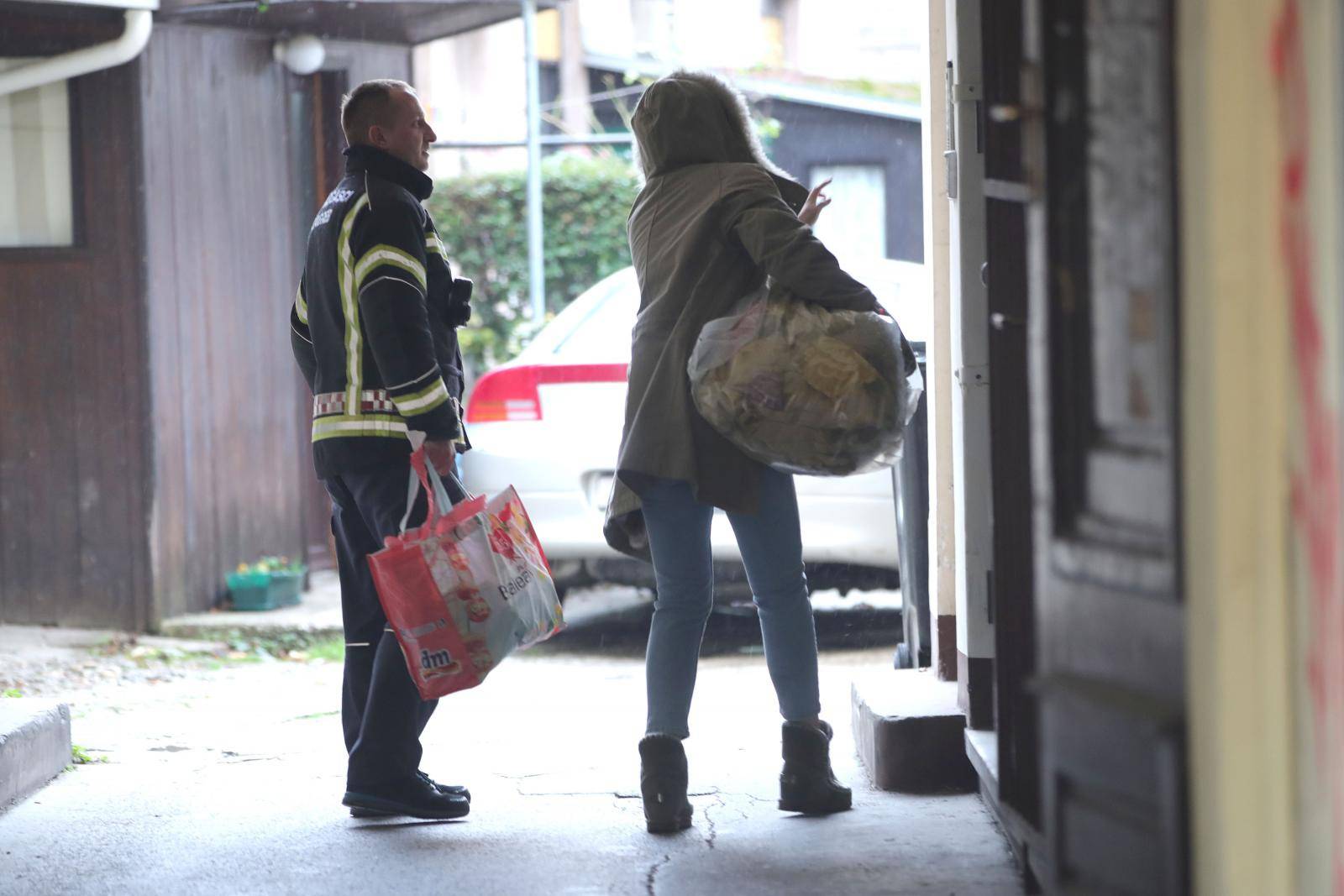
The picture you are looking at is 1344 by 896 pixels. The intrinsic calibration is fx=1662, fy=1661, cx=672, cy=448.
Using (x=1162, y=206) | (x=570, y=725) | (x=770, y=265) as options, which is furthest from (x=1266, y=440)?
(x=570, y=725)

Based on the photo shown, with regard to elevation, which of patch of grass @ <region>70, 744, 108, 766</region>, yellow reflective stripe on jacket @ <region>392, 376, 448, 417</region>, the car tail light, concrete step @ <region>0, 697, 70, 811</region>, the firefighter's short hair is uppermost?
the firefighter's short hair

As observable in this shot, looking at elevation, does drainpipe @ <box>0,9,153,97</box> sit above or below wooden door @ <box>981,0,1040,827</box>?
above

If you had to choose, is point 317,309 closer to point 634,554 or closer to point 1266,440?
point 634,554

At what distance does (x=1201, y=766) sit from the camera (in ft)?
6.45

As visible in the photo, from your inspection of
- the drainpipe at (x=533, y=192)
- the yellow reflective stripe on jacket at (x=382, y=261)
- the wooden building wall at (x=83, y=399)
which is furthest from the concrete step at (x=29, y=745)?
the drainpipe at (x=533, y=192)

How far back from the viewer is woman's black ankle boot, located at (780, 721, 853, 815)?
412 cm

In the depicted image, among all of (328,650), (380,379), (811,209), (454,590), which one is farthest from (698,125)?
(328,650)

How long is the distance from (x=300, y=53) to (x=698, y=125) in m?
5.36

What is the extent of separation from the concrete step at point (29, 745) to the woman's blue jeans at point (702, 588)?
5.83 ft

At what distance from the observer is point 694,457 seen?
3.88 meters

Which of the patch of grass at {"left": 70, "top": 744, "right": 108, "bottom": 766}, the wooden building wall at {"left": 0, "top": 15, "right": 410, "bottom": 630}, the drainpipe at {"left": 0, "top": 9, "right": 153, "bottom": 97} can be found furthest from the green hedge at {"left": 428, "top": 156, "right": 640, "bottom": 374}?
the patch of grass at {"left": 70, "top": 744, "right": 108, "bottom": 766}

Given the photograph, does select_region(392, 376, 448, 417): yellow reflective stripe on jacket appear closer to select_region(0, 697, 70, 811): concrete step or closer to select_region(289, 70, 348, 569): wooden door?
select_region(0, 697, 70, 811): concrete step

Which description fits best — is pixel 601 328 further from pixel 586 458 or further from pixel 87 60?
pixel 87 60

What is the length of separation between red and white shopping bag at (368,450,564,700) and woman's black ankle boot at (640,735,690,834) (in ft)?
1.43
